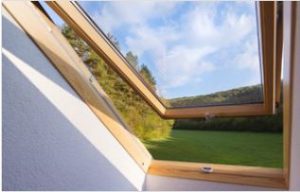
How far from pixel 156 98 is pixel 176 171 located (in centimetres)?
41

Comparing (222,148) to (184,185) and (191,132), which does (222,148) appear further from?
(184,185)

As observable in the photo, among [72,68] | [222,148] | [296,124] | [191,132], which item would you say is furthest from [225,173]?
[72,68]

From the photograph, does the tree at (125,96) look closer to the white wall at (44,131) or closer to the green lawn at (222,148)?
the green lawn at (222,148)

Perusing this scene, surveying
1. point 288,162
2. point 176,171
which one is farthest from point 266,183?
point 176,171

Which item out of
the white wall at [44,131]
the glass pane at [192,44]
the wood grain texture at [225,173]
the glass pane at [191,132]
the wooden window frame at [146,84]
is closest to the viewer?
the white wall at [44,131]

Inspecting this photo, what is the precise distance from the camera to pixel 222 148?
5.60ft

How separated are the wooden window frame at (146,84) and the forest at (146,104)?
0.04 meters

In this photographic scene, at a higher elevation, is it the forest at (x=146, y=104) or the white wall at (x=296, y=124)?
the forest at (x=146, y=104)

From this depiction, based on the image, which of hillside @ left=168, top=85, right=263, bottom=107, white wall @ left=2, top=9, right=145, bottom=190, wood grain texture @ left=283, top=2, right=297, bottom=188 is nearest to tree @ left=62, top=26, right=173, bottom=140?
hillside @ left=168, top=85, right=263, bottom=107

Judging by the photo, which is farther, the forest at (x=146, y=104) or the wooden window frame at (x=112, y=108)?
the forest at (x=146, y=104)

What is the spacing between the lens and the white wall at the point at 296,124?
3.41 ft

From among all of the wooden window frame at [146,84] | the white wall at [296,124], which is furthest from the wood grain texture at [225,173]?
the wooden window frame at [146,84]

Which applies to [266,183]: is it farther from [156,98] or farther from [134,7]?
[134,7]

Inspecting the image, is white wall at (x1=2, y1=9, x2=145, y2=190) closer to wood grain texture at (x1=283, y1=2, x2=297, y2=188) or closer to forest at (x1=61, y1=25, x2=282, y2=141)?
forest at (x1=61, y1=25, x2=282, y2=141)
